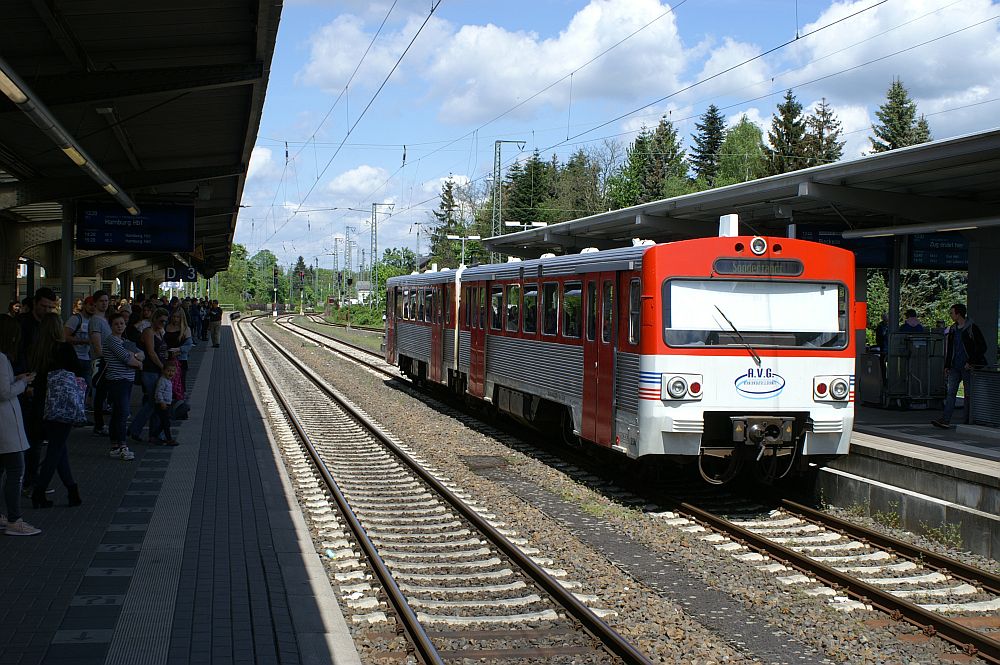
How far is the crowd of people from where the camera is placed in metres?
7.90

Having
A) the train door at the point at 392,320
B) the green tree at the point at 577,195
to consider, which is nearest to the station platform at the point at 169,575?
the train door at the point at 392,320

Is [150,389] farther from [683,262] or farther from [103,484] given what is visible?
[683,262]

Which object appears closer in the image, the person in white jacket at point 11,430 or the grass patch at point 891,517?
the person in white jacket at point 11,430

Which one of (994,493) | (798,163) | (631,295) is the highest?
(798,163)

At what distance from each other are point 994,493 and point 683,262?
143 inches

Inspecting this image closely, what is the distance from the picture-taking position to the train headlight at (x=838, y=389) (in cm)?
1052

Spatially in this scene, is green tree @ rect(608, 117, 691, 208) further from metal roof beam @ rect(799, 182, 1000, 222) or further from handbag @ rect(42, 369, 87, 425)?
handbag @ rect(42, 369, 87, 425)

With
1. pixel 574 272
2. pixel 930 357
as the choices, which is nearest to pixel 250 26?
pixel 574 272

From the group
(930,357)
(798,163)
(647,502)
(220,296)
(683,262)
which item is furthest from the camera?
(220,296)

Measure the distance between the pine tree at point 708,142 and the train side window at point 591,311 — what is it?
239ft

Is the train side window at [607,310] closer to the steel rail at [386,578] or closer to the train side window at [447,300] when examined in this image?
the steel rail at [386,578]

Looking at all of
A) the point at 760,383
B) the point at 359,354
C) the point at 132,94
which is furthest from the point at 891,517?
the point at 359,354

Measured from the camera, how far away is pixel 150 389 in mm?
13039

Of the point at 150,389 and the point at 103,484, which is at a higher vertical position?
the point at 150,389
